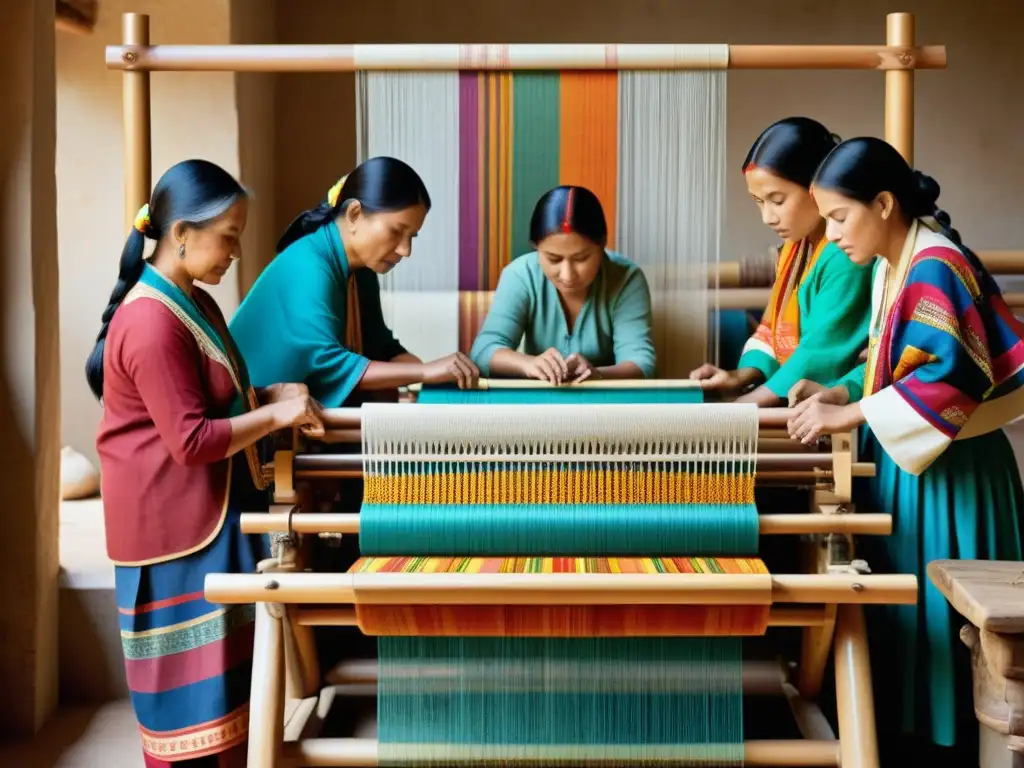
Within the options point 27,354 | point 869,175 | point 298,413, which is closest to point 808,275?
point 869,175

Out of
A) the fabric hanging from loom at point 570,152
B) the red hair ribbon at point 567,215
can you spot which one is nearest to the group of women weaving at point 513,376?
the red hair ribbon at point 567,215

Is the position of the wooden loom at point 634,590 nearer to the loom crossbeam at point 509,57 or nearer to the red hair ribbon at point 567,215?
the red hair ribbon at point 567,215

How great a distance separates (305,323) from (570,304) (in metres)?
0.61

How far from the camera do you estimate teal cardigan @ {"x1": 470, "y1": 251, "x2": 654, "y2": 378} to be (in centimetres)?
261

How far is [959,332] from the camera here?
2.10m

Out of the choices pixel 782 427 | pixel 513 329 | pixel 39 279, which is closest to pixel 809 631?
pixel 782 427

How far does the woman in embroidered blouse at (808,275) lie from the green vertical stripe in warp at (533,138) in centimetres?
44

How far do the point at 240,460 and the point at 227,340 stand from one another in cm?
24

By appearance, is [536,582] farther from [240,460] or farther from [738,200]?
[738,200]

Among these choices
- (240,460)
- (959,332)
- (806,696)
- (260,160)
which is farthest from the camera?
(260,160)

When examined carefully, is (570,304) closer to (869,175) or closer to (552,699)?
(869,175)

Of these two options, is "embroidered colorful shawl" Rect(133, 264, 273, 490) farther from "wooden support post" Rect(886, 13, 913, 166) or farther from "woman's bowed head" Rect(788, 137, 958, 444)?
"wooden support post" Rect(886, 13, 913, 166)

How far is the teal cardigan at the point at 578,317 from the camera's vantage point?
8.56 ft

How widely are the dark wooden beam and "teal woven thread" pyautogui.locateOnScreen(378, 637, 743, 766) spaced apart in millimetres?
2824
